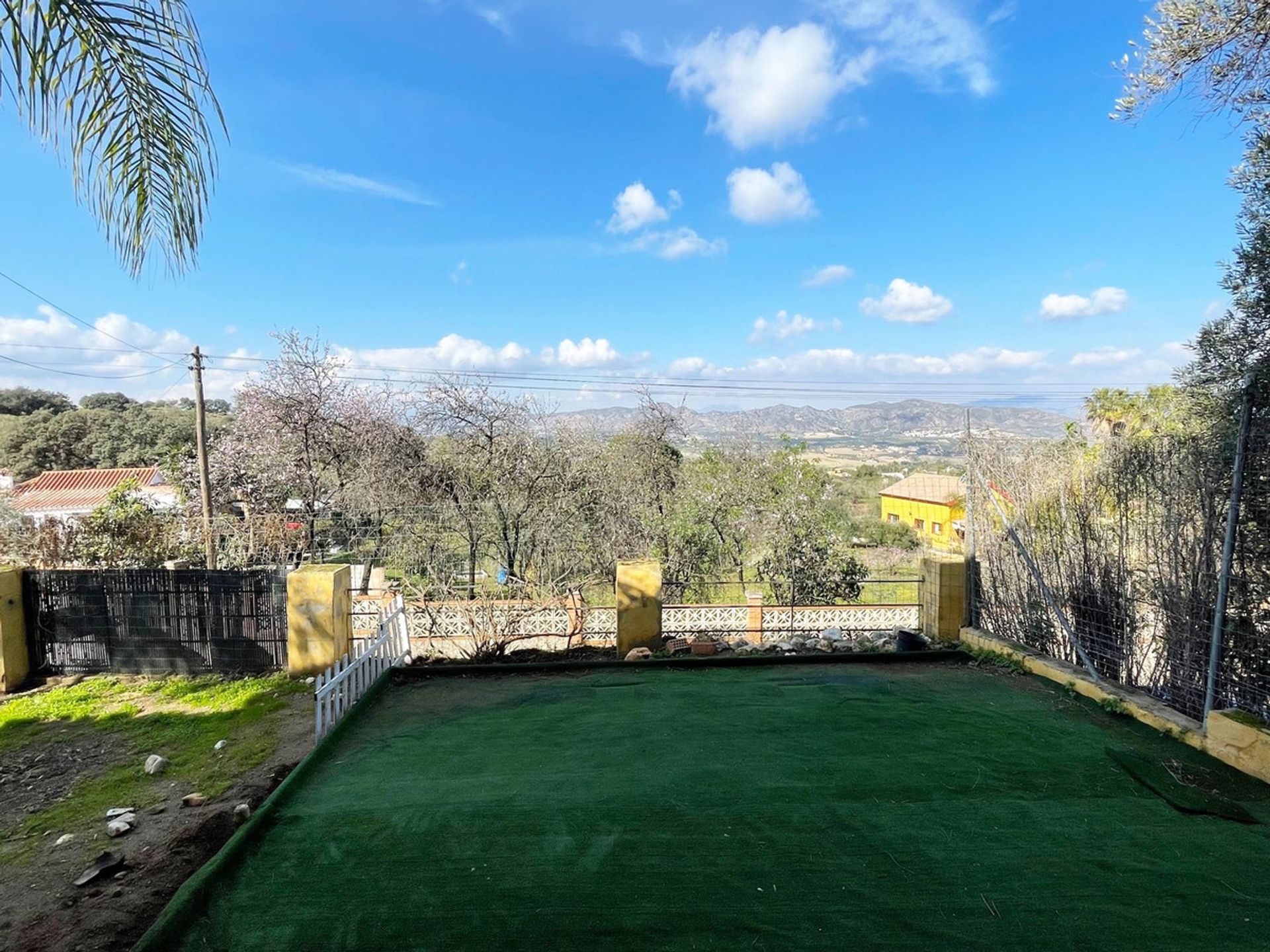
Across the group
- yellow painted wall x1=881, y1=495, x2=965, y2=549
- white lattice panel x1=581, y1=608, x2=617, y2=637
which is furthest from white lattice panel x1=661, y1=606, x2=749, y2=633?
yellow painted wall x1=881, y1=495, x2=965, y2=549

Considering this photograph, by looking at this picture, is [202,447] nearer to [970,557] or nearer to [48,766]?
[48,766]

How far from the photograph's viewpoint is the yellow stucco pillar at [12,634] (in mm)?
6121

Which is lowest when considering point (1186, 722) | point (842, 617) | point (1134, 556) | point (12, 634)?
point (842, 617)

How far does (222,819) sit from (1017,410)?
914 centimetres

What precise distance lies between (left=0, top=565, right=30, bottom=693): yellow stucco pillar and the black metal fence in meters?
0.10

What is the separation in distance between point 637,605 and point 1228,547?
14.4 ft

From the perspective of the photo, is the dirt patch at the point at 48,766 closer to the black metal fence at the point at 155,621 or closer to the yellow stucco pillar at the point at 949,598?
the black metal fence at the point at 155,621

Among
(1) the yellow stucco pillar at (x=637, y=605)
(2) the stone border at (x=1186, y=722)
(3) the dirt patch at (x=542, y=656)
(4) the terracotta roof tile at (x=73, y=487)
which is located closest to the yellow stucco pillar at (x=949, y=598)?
(2) the stone border at (x=1186, y=722)

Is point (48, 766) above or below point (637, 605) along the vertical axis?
below

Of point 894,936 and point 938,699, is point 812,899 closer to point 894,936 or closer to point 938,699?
point 894,936

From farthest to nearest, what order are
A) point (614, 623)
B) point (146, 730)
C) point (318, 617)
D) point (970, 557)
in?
point (614, 623) < point (970, 557) < point (318, 617) < point (146, 730)

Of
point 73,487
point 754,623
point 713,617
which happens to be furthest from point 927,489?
point 73,487

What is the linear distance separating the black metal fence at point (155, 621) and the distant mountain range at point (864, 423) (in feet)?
22.3

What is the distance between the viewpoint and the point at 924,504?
1706cm
